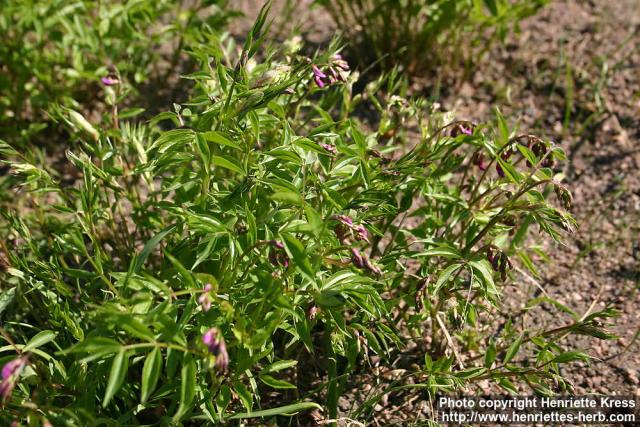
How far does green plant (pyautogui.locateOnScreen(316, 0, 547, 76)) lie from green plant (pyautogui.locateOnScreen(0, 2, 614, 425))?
3.61ft

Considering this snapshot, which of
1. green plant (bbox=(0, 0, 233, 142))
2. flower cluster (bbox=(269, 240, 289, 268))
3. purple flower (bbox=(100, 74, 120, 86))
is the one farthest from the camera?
green plant (bbox=(0, 0, 233, 142))

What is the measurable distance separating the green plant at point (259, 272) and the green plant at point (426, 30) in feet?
3.61

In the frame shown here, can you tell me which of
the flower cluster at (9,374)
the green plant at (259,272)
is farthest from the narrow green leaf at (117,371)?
the flower cluster at (9,374)

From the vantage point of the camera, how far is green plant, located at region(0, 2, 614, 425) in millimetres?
1751

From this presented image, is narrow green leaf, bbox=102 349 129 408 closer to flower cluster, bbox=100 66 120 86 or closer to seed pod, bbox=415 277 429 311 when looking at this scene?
seed pod, bbox=415 277 429 311

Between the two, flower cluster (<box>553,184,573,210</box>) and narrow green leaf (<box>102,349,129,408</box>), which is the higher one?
flower cluster (<box>553,184,573,210</box>)

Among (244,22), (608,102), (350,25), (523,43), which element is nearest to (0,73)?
(244,22)

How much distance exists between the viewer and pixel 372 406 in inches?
87.8

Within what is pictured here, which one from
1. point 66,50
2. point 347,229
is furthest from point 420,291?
point 66,50

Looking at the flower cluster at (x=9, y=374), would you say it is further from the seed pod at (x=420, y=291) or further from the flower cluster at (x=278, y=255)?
the seed pod at (x=420, y=291)

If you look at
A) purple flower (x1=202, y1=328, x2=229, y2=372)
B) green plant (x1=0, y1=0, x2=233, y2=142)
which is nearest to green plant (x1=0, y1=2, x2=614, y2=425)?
purple flower (x1=202, y1=328, x2=229, y2=372)

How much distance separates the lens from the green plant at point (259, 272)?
175cm

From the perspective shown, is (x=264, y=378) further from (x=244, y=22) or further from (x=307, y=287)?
(x=244, y=22)

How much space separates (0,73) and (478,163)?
2354 millimetres
